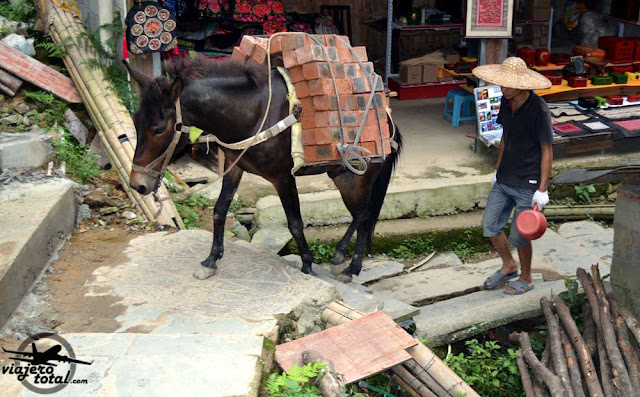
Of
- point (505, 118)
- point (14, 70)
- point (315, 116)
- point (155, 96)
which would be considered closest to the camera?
point (155, 96)

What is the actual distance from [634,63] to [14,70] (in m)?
7.57

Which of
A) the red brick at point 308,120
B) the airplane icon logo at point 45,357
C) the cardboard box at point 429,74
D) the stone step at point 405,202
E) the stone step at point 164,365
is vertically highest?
the red brick at point 308,120

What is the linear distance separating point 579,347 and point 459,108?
16.2 ft

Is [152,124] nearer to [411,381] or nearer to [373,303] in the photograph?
[373,303]

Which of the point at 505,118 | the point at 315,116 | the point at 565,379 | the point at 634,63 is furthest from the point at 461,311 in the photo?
the point at 634,63

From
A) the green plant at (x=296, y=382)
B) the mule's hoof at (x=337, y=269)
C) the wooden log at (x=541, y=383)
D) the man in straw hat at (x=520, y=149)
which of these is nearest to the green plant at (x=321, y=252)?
the mule's hoof at (x=337, y=269)

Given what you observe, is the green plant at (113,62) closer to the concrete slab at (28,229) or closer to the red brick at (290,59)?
the concrete slab at (28,229)

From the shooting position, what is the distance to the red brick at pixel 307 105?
519cm

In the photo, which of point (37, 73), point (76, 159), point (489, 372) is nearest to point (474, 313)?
point (489, 372)

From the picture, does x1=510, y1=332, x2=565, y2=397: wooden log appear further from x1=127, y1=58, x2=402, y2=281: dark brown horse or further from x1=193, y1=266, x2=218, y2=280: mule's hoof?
x1=193, y1=266, x2=218, y2=280: mule's hoof

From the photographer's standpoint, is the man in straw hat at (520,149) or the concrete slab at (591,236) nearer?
the man in straw hat at (520,149)

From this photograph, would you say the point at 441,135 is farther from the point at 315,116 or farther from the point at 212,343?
the point at 212,343

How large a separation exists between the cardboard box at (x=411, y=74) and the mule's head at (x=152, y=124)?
6.32 metres

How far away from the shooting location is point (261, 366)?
4266mm
